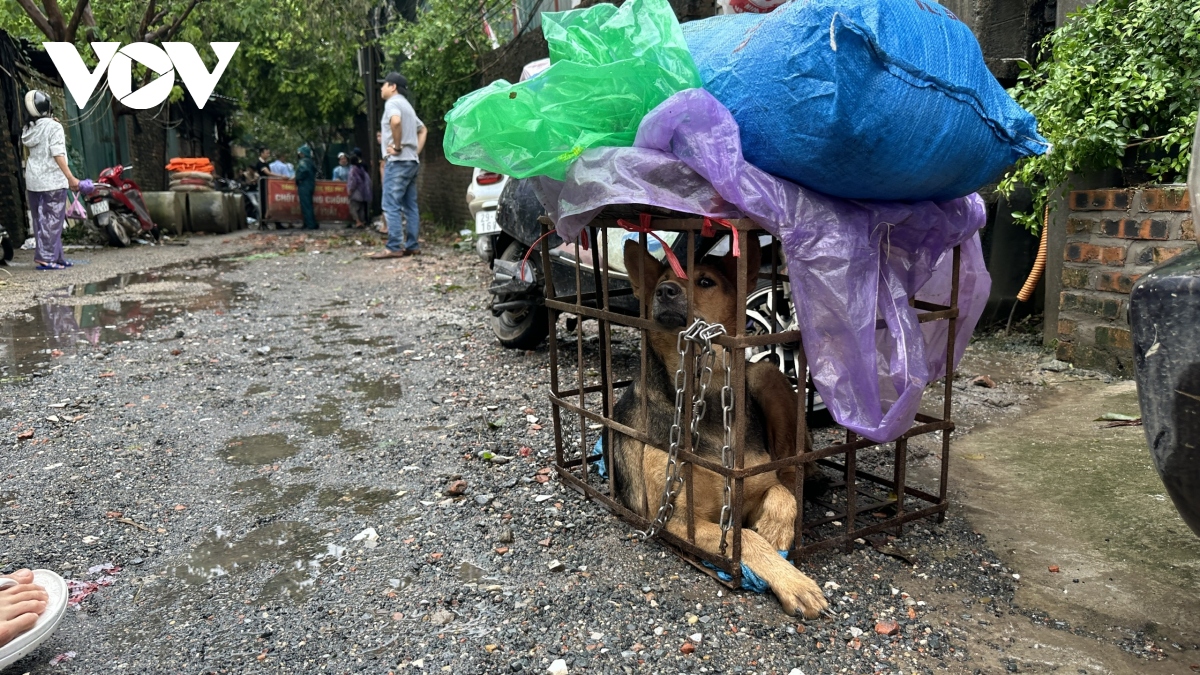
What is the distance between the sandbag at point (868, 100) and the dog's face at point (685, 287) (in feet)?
1.40

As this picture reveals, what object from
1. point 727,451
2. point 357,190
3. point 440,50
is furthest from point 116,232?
point 727,451

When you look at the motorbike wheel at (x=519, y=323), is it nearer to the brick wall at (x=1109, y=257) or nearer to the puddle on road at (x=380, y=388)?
the puddle on road at (x=380, y=388)

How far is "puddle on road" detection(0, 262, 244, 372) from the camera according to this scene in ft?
21.0

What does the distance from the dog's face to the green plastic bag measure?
478mm

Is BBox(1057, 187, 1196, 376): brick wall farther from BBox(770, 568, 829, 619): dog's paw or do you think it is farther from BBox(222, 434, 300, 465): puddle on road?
BBox(222, 434, 300, 465): puddle on road

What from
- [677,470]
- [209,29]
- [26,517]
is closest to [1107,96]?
[677,470]

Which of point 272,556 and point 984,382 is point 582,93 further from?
point 984,382

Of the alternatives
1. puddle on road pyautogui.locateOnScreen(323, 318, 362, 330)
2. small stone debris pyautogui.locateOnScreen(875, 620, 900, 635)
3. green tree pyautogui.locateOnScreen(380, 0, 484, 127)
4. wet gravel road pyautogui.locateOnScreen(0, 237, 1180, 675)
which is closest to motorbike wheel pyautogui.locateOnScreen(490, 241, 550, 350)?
wet gravel road pyautogui.locateOnScreen(0, 237, 1180, 675)

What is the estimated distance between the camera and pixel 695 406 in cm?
270

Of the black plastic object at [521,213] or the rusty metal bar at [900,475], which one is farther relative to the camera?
the black plastic object at [521,213]

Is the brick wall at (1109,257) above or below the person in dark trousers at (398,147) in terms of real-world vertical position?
below

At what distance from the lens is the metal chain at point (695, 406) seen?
2.56 metres

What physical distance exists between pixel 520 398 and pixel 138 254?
35.5 ft

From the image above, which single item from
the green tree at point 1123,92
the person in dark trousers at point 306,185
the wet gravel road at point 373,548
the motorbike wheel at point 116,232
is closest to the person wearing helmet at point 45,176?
the motorbike wheel at point 116,232
